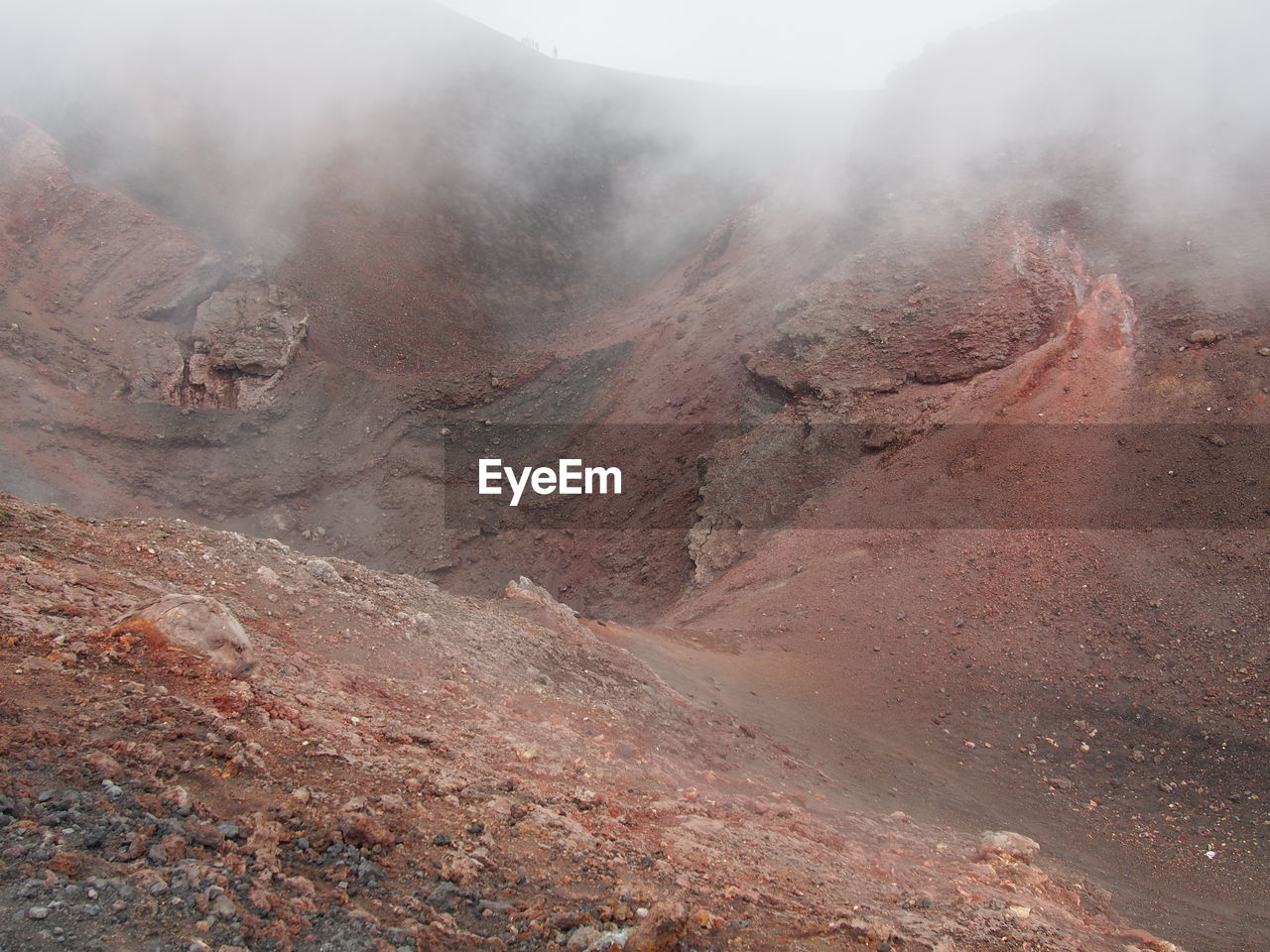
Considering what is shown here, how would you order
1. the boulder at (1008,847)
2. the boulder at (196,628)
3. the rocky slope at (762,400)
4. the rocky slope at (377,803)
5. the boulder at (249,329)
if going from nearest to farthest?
the rocky slope at (377,803), the boulder at (196,628), the boulder at (1008,847), the rocky slope at (762,400), the boulder at (249,329)

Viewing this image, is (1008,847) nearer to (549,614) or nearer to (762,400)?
(549,614)

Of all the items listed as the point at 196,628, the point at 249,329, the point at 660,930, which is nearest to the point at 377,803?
the point at 660,930

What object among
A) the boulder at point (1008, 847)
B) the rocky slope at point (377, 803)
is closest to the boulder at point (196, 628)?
the rocky slope at point (377, 803)

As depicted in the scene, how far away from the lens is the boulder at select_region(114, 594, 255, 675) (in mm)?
4777

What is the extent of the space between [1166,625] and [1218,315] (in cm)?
641

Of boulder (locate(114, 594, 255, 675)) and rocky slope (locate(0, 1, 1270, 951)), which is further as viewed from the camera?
rocky slope (locate(0, 1, 1270, 951))

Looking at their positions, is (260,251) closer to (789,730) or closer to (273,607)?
(273,607)

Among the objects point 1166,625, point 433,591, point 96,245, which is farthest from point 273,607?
point 96,245

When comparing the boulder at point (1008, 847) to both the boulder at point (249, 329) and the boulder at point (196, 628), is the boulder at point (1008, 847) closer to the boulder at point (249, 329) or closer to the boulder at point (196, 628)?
the boulder at point (196, 628)

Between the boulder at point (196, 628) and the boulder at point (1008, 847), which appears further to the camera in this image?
the boulder at point (1008, 847)

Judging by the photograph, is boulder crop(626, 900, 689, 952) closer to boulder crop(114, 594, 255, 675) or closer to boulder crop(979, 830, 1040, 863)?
boulder crop(114, 594, 255, 675)

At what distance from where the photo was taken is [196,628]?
484 cm

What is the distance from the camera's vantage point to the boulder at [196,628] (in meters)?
4.78

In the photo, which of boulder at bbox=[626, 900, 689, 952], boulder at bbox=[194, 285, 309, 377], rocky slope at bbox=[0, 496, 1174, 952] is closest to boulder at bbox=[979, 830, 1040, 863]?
rocky slope at bbox=[0, 496, 1174, 952]
